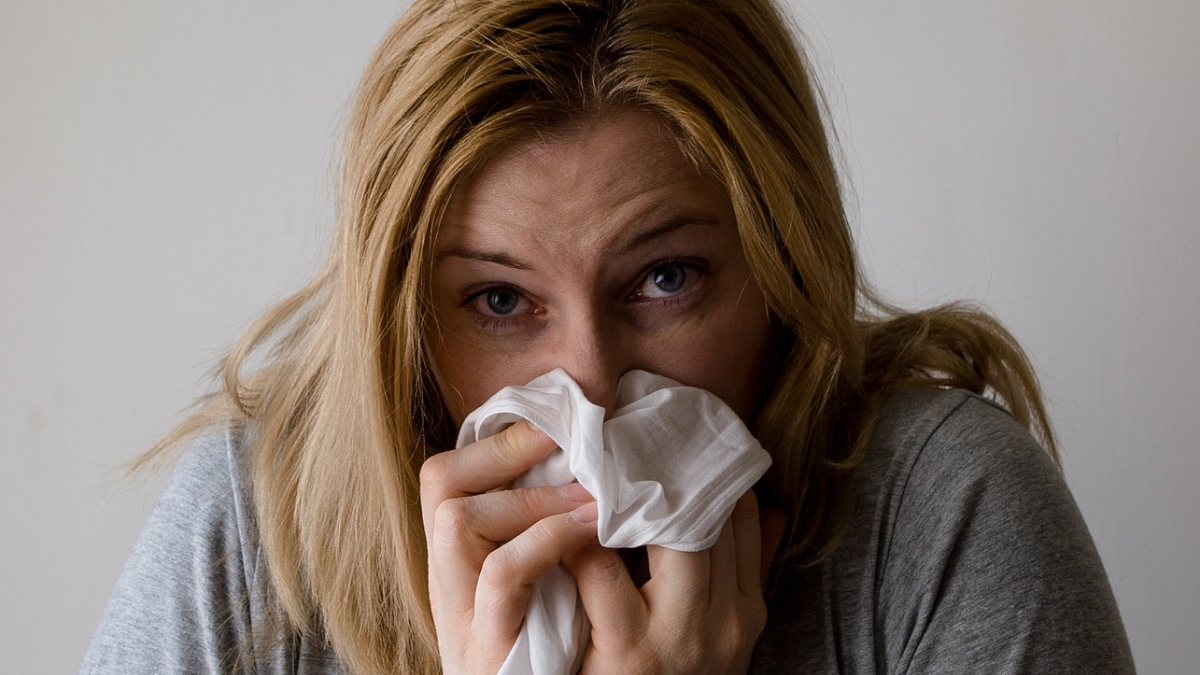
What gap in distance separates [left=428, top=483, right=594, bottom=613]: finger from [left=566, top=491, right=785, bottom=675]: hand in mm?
53

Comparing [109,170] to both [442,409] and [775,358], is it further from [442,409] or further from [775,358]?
[775,358]

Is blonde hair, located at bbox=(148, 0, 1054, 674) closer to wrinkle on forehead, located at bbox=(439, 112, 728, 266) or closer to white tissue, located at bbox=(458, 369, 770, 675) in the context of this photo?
wrinkle on forehead, located at bbox=(439, 112, 728, 266)

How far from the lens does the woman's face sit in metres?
1.09

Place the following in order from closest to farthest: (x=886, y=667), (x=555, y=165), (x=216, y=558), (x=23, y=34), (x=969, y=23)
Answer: (x=555, y=165) < (x=886, y=667) < (x=216, y=558) < (x=969, y=23) < (x=23, y=34)

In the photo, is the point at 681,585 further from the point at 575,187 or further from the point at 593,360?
the point at 575,187

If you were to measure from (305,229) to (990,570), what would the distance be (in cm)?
116

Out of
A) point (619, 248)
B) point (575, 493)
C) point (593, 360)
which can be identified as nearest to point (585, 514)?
point (575, 493)

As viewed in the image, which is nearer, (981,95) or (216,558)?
(216,558)

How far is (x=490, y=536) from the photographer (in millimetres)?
1144

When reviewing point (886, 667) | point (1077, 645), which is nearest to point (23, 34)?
point (886, 667)

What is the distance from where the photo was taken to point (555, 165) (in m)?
1.09

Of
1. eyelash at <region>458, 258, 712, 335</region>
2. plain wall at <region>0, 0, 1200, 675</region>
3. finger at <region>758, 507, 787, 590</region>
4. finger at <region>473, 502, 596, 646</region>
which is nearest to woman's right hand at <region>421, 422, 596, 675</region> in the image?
finger at <region>473, 502, 596, 646</region>

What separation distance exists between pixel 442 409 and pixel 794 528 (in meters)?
0.40

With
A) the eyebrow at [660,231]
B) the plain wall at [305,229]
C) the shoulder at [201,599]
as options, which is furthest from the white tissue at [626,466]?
the plain wall at [305,229]
